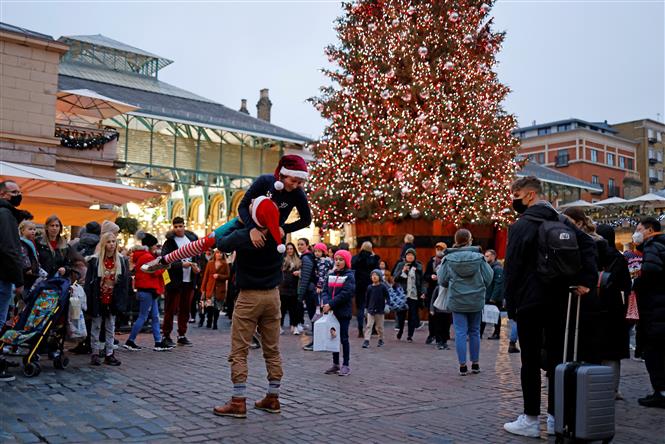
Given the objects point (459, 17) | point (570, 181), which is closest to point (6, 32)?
point (459, 17)

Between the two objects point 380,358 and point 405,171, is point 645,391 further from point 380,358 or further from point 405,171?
point 405,171

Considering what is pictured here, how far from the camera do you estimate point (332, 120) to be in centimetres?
1864

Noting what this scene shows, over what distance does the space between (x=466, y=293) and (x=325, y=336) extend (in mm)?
1956

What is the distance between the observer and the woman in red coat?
1310 cm

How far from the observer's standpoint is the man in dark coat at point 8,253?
631 centimetres

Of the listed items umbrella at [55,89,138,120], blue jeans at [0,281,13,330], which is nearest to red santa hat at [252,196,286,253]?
blue jeans at [0,281,13,330]

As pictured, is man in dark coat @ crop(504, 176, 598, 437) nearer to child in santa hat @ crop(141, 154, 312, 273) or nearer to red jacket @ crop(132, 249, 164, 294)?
child in santa hat @ crop(141, 154, 312, 273)

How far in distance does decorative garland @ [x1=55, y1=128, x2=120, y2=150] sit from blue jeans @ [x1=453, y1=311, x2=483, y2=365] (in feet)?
61.5

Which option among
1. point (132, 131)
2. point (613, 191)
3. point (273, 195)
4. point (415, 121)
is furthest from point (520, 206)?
point (613, 191)

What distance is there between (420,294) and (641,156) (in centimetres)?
6643

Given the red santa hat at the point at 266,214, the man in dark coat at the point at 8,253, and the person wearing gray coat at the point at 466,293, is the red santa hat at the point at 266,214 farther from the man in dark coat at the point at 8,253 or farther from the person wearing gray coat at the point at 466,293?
the person wearing gray coat at the point at 466,293

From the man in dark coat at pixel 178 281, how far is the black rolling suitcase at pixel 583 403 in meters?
6.39

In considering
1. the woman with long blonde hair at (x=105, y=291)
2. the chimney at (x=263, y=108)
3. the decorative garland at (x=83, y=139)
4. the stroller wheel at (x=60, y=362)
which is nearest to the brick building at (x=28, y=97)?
the decorative garland at (x=83, y=139)

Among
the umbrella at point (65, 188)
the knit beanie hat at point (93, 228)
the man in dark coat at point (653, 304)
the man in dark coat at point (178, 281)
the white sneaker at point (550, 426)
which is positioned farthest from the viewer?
the umbrella at point (65, 188)
